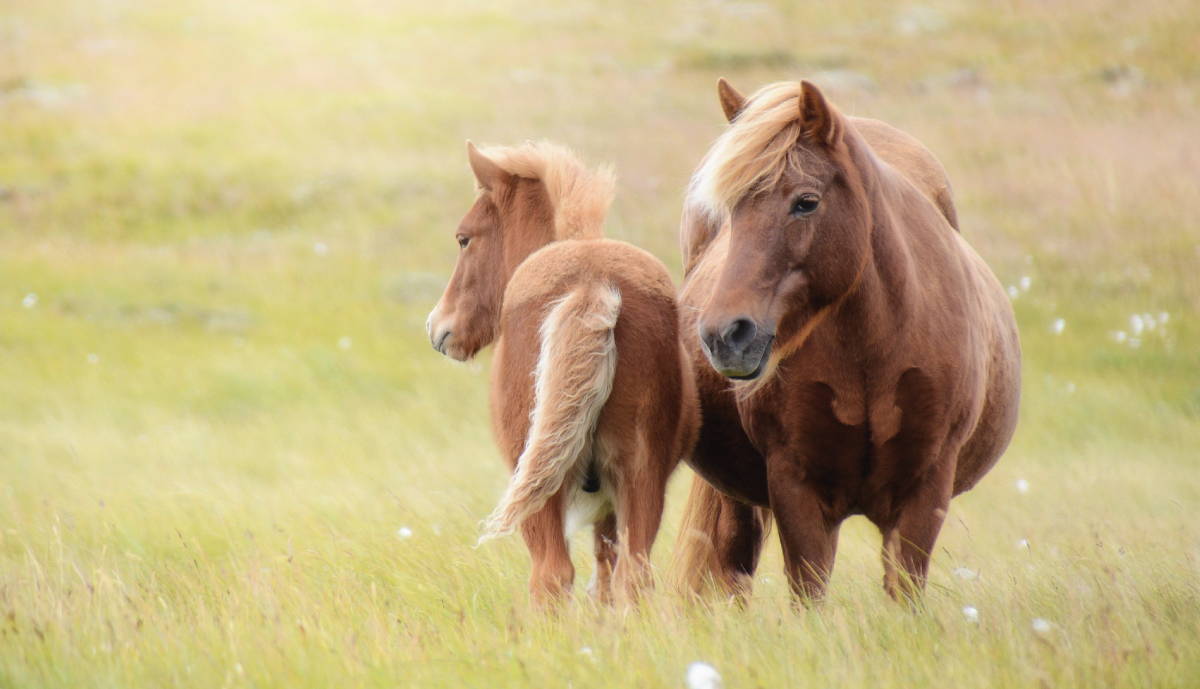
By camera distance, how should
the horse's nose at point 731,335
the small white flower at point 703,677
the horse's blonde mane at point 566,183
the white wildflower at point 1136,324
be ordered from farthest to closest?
the white wildflower at point 1136,324 < the horse's blonde mane at point 566,183 < the horse's nose at point 731,335 < the small white flower at point 703,677

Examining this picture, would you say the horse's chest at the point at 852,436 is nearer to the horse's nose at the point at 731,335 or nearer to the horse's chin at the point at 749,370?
the horse's chin at the point at 749,370

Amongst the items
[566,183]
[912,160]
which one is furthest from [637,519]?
[912,160]

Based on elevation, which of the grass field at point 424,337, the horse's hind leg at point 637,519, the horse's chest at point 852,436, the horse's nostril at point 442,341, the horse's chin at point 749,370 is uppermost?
the horse's chin at point 749,370

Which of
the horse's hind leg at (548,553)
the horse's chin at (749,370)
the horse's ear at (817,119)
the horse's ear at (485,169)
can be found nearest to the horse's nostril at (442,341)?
the horse's ear at (485,169)

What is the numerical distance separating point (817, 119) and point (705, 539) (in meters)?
2.13

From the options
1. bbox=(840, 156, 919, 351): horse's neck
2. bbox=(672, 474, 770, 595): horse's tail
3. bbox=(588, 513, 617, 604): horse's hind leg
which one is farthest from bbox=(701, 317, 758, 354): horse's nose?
bbox=(672, 474, 770, 595): horse's tail

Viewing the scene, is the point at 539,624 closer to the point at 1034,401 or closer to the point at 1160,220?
the point at 1034,401

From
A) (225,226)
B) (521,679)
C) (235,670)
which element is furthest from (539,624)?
(225,226)

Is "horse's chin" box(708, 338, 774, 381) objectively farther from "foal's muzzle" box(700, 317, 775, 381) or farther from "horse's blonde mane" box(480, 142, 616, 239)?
"horse's blonde mane" box(480, 142, 616, 239)

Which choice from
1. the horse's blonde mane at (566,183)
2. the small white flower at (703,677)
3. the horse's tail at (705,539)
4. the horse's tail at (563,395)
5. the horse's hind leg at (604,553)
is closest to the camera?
the small white flower at (703,677)

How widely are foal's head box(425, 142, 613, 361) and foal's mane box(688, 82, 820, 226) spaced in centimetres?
105

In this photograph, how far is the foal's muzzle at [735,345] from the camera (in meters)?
3.64

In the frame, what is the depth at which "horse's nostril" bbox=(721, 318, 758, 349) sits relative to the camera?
3.64m

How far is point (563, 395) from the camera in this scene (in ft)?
12.9
